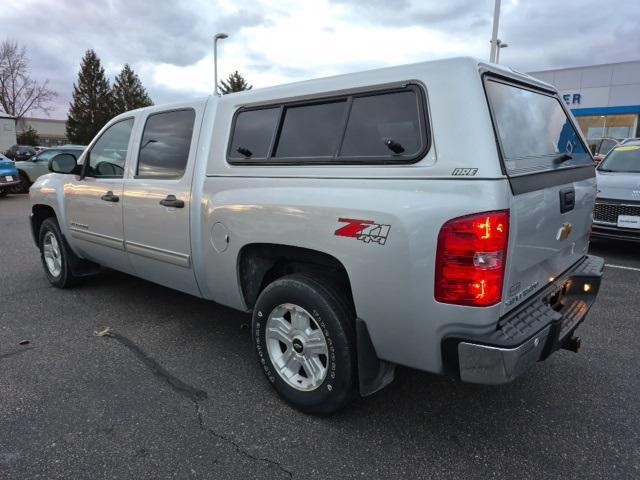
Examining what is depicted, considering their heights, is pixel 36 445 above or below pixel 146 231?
below

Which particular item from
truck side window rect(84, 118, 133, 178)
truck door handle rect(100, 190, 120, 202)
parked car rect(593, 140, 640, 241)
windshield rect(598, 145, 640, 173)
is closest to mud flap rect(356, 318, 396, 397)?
truck door handle rect(100, 190, 120, 202)

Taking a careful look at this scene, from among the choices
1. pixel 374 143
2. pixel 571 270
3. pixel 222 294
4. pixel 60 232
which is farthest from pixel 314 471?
pixel 60 232

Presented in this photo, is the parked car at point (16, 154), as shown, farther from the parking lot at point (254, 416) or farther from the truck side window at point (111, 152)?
the parking lot at point (254, 416)

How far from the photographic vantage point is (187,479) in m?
2.32

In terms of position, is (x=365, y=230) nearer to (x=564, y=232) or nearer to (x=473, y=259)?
(x=473, y=259)

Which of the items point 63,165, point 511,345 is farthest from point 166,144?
point 511,345

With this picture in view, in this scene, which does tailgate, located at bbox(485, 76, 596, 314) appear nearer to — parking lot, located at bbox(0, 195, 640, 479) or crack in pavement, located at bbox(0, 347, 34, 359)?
parking lot, located at bbox(0, 195, 640, 479)

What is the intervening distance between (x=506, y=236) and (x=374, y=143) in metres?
0.83

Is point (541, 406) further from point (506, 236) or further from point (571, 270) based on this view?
point (506, 236)

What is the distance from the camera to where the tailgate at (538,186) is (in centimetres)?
227

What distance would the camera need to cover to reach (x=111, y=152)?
4391 millimetres

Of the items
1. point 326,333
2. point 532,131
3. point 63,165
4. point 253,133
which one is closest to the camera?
point 326,333

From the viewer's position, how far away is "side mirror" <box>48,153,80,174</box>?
4.52 meters

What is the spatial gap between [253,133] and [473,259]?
5.69 feet
